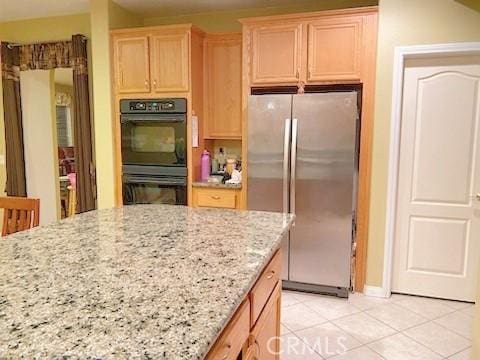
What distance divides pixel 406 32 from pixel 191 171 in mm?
2124

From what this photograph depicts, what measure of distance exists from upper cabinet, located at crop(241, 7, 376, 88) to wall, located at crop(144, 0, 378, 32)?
59 cm

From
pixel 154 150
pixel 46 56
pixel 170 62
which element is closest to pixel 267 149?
pixel 154 150

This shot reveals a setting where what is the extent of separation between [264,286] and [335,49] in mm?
2215

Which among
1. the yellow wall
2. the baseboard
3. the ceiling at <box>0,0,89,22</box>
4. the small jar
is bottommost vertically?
the baseboard

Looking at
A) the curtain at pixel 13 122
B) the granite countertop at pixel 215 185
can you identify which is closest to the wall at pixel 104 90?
the granite countertop at pixel 215 185

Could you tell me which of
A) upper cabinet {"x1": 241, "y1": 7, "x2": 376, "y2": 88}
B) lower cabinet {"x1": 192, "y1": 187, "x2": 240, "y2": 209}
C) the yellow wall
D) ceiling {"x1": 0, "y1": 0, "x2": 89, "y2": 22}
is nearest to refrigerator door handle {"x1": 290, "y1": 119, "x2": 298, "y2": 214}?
upper cabinet {"x1": 241, "y1": 7, "x2": 376, "y2": 88}

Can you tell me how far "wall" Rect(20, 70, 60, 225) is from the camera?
4352 mm

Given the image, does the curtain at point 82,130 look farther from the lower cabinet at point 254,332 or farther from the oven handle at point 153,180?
the lower cabinet at point 254,332

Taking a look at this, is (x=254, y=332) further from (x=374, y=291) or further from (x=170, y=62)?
(x=170, y=62)

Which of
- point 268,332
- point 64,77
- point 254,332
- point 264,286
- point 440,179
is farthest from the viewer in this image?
point 64,77

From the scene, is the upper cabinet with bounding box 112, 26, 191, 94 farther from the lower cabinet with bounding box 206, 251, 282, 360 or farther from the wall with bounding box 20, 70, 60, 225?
the lower cabinet with bounding box 206, 251, 282, 360

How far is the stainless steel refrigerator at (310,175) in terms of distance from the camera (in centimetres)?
289

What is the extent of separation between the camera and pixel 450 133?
291 cm

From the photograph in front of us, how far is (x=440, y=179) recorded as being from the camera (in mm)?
2965
